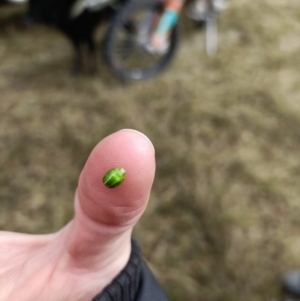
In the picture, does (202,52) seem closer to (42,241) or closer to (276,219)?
(276,219)

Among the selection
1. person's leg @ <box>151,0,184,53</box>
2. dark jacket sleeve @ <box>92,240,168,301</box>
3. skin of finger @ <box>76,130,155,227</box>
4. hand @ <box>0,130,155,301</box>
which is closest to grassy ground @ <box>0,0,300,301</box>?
person's leg @ <box>151,0,184,53</box>

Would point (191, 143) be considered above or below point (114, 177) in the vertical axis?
below

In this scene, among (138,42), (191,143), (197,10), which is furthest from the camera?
(197,10)

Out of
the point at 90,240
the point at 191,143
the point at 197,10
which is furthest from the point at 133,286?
the point at 197,10

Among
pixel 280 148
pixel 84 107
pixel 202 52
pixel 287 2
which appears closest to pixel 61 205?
pixel 84 107

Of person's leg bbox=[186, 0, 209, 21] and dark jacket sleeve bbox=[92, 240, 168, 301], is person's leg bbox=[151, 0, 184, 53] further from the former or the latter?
dark jacket sleeve bbox=[92, 240, 168, 301]

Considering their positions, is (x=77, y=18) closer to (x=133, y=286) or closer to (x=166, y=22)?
(x=166, y=22)
